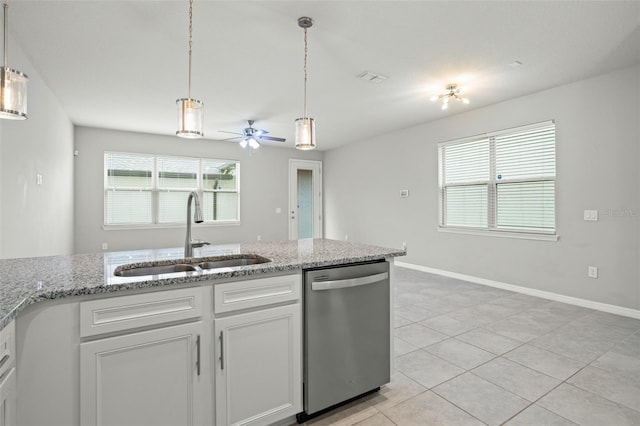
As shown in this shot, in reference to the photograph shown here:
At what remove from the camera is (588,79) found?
3707 mm

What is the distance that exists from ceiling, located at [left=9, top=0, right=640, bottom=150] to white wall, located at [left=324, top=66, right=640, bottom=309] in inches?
10.9

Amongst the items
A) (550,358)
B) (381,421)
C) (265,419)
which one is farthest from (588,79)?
(265,419)

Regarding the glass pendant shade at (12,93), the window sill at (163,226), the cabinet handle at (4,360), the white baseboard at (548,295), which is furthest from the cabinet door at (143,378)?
the window sill at (163,226)

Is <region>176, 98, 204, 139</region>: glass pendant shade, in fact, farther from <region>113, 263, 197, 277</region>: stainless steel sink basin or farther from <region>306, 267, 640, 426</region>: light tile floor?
<region>306, 267, 640, 426</region>: light tile floor

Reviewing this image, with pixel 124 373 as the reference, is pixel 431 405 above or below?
below

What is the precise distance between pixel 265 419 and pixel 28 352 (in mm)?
1035

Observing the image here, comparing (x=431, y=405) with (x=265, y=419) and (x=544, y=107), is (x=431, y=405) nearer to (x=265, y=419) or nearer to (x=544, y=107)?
(x=265, y=419)

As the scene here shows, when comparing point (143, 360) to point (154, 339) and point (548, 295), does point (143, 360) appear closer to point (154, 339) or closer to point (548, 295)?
point (154, 339)

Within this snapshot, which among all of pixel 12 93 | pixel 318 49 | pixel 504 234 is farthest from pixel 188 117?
pixel 504 234

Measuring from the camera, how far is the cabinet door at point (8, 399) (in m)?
1.01

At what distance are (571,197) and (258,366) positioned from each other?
4.07 metres

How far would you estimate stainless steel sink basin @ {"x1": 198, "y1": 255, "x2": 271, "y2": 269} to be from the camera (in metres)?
1.93

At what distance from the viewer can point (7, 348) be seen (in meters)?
1.06

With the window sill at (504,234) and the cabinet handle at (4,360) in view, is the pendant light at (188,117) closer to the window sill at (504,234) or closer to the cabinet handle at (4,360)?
the cabinet handle at (4,360)
